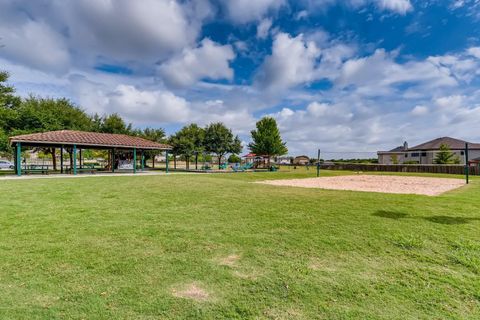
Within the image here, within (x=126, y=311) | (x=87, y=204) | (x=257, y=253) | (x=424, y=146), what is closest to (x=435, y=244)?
(x=257, y=253)

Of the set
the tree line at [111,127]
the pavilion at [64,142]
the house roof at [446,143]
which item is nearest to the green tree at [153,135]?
the tree line at [111,127]

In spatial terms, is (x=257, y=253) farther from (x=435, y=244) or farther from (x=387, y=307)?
(x=435, y=244)

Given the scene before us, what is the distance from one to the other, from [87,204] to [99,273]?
209 inches

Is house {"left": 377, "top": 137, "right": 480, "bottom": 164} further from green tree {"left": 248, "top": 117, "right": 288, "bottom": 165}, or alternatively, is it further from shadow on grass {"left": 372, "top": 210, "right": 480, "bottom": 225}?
shadow on grass {"left": 372, "top": 210, "right": 480, "bottom": 225}

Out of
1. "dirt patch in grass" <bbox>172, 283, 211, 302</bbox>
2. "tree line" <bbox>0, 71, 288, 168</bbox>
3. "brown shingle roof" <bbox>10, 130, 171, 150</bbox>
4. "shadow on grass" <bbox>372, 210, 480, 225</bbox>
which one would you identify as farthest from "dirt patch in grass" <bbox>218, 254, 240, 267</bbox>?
"tree line" <bbox>0, 71, 288, 168</bbox>

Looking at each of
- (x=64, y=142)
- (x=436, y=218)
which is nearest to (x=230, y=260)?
(x=436, y=218)

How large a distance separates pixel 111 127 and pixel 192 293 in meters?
39.4

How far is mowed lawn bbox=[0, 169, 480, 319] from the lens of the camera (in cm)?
253

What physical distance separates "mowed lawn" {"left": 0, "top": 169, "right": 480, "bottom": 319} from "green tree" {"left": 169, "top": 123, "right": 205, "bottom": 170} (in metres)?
28.0

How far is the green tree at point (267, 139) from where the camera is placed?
144 ft

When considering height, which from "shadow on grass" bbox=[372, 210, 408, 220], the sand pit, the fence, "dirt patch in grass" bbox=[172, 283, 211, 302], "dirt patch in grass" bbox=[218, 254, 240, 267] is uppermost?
the fence

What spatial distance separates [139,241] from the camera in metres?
4.46

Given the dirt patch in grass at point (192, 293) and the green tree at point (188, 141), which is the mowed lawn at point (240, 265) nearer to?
the dirt patch in grass at point (192, 293)

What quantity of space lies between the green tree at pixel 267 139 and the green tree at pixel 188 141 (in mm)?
11229
